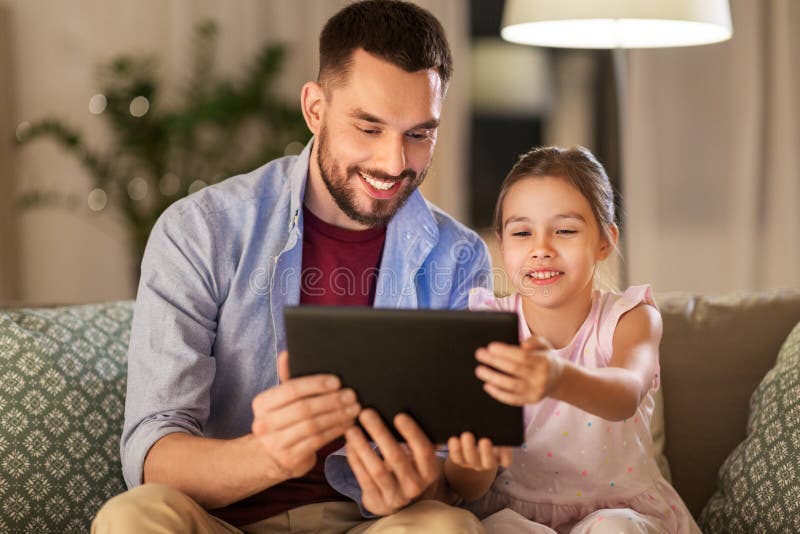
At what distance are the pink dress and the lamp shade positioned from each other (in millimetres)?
883

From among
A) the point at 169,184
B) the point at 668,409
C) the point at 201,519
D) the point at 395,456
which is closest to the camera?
the point at 395,456

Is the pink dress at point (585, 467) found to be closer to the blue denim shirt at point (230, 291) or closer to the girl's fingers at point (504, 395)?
the blue denim shirt at point (230, 291)

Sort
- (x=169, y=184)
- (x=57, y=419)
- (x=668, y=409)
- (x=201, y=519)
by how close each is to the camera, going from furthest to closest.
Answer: (x=169, y=184), (x=668, y=409), (x=57, y=419), (x=201, y=519)

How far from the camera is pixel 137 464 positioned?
1531 mm

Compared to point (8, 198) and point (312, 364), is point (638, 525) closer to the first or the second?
point (312, 364)

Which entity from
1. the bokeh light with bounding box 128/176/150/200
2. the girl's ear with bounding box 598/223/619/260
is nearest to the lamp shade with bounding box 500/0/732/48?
the girl's ear with bounding box 598/223/619/260

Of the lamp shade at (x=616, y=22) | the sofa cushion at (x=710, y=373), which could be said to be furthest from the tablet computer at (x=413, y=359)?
the lamp shade at (x=616, y=22)

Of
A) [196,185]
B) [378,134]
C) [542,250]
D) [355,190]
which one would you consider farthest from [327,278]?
[196,185]

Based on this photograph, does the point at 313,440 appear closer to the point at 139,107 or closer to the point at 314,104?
the point at 314,104

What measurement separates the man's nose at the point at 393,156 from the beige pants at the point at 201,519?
53 centimetres

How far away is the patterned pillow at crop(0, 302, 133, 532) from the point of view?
1.62m

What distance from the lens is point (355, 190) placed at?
5.54 ft

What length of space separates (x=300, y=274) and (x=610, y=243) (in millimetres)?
522

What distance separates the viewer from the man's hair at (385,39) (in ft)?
5.44
